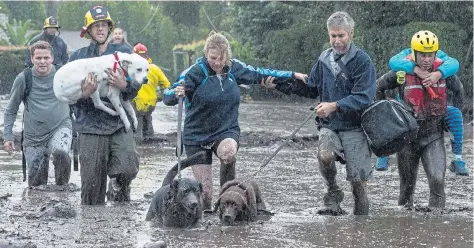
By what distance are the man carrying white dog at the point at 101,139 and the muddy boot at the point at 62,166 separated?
1.29m

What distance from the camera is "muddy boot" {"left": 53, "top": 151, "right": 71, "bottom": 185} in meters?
11.3

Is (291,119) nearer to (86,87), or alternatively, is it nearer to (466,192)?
(466,192)

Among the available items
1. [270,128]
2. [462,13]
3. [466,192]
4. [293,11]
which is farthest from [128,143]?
[293,11]

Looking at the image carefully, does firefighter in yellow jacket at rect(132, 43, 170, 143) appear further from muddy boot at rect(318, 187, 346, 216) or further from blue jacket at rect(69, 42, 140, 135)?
muddy boot at rect(318, 187, 346, 216)

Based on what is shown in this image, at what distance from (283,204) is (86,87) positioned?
243cm

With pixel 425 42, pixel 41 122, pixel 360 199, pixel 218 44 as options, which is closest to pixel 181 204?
pixel 218 44

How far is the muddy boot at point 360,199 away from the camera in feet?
31.3

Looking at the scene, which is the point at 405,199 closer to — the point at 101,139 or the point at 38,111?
the point at 101,139

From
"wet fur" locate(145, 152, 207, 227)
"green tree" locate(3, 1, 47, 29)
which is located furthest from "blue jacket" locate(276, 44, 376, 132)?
"green tree" locate(3, 1, 47, 29)

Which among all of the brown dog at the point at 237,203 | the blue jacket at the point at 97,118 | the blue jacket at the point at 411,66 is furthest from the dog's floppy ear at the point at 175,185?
the blue jacket at the point at 411,66

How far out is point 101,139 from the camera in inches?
392

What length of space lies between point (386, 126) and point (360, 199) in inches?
28.7

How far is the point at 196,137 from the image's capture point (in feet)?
31.3

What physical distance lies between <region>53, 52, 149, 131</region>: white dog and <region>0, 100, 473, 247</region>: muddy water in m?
0.99
